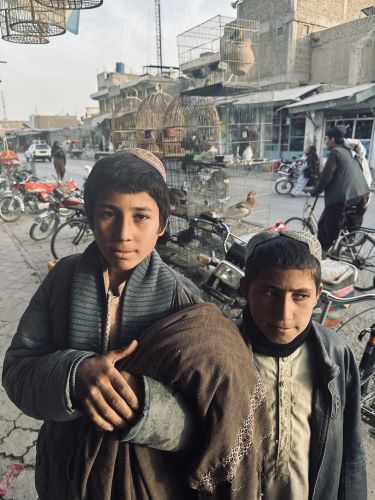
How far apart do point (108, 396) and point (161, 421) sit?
0.42 ft

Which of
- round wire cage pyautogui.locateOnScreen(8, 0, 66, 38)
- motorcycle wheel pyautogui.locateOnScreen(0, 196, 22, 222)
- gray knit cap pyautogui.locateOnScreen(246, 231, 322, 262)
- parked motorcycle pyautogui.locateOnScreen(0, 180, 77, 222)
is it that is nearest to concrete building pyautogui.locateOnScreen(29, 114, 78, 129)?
parked motorcycle pyautogui.locateOnScreen(0, 180, 77, 222)

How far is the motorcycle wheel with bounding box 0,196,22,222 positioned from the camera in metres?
8.49

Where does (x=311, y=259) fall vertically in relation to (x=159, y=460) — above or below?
above

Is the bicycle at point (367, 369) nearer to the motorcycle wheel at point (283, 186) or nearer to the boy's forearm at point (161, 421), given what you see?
the boy's forearm at point (161, 421)

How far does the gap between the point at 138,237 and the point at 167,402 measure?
16.0 inches

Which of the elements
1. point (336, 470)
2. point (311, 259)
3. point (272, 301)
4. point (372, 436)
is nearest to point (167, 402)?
point (272, 301)

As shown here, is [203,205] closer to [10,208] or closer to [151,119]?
[151,119]

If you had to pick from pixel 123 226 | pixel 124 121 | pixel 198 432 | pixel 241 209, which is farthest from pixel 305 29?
pixel 198 432

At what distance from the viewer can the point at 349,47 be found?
18.0 metres

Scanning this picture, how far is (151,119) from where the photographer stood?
21.4ft

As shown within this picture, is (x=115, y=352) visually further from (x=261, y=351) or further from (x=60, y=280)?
(x=261, y=351)

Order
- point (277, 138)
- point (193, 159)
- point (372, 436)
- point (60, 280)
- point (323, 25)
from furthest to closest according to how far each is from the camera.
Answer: point (323, 25) < point (277, 138) < point (193, 159) < point (372, 436) < point (60, 280)

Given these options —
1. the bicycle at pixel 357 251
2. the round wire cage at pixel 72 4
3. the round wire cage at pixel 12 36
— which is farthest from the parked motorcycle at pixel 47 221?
the bicycle at pixel 357 251

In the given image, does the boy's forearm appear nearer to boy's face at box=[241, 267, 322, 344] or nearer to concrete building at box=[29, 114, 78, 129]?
boy's face at box=[241, 267, 322, 344]
